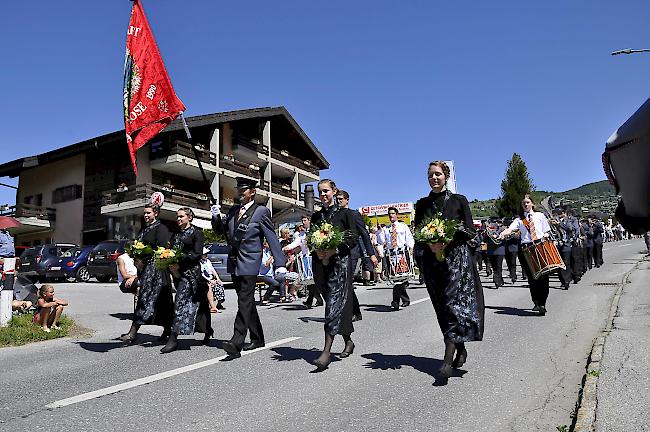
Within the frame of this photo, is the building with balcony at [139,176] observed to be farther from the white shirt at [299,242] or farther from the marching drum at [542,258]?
the marching drum at [542,258]

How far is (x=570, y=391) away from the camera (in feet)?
14.8

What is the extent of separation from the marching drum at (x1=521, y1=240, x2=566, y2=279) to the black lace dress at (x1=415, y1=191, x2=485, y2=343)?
440cm

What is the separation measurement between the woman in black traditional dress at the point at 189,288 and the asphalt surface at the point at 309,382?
344 millimetres

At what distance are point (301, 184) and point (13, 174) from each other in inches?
937

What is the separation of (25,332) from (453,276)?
22.4ft

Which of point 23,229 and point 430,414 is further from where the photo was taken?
point 23,229

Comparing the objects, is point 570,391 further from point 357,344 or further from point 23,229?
point 23,229

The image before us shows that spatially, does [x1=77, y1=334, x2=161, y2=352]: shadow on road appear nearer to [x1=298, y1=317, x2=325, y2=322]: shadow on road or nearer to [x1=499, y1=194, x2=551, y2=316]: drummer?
[x1=298, y1=317, x2=325, y2=322]: shadow on road

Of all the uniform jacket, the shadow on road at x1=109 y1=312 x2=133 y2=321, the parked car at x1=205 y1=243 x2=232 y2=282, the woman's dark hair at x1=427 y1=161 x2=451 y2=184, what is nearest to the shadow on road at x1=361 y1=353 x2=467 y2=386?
the uniform jacket

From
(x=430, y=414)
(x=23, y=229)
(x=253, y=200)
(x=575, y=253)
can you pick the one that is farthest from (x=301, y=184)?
(x=430, y=414)

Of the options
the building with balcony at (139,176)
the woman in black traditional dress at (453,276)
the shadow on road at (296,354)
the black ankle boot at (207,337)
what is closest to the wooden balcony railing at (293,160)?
the building with balcony at (139,176)

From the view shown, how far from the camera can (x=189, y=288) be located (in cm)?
696

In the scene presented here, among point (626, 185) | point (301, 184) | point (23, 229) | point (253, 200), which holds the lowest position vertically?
point (626, 185)

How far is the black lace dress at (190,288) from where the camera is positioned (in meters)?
6.79
